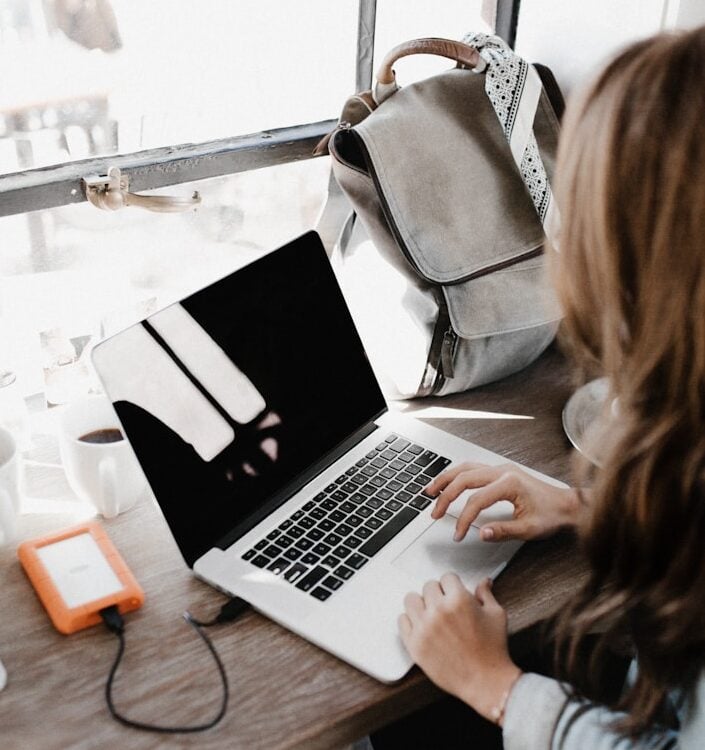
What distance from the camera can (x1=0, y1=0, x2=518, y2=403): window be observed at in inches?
41.3

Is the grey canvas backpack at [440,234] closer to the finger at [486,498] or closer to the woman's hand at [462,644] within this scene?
the finger at [486,498]

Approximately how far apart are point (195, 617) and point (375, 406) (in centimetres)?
35

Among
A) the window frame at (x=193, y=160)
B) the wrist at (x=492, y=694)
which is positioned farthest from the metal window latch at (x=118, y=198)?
the wrist at (x=492, y=694)

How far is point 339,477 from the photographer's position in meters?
0.93

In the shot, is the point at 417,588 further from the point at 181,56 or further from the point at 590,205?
the point at 181,56

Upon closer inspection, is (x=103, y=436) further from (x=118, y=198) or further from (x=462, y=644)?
(x=462, y=644)

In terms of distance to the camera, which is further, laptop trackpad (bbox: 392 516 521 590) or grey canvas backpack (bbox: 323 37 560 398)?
grey canvas backpack (bbox: 323 37 560 398)

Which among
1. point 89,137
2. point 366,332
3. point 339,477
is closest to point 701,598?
point 339,477

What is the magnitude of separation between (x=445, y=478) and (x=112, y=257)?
1.87ft

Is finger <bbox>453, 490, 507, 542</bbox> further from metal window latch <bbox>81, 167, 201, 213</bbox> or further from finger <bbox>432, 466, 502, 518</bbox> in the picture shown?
metal window latch <bbox>81, 167, 201, 213</bbox>

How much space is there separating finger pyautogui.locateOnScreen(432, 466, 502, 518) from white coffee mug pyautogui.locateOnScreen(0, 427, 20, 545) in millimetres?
414

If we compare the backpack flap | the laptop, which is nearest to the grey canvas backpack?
the backpack flap

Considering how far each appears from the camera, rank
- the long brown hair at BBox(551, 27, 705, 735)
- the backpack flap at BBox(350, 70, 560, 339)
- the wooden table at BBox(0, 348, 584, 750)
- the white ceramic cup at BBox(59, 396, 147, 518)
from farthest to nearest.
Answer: the backpack flap at BBox(350, 70, 560, 339) → the white ceramic cup at BBox(59, 396, 147, 518) → the wooden table at BBox(0, 348, 584, 750) → the long brown hair at BBox(551, 27, 705, 735)

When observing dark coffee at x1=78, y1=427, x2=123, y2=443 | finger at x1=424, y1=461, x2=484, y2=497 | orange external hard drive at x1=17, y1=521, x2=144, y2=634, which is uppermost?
dark coffee at x1=78, y1=427, x2=123, y2=443
